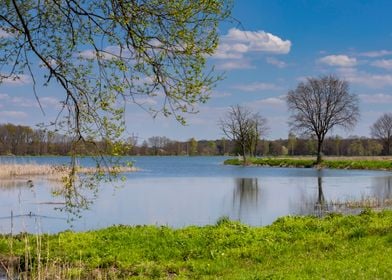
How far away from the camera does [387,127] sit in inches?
4301

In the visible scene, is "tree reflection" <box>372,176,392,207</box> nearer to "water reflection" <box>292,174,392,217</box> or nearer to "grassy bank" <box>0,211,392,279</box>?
"water reflection" <box>292,174,392,217</box>

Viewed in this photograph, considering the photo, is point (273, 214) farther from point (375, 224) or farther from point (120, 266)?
point (120, 266)

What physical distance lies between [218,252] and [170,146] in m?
153

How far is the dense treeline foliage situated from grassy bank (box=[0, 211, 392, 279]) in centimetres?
236

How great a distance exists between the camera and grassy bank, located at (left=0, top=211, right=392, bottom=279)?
35.1ft

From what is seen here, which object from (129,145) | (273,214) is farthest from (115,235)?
(273,214)

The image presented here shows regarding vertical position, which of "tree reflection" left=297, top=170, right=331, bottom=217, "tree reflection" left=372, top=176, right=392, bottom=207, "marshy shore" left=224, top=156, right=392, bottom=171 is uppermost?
"marshy shore" left=224, top=156, right=392, bottom=171

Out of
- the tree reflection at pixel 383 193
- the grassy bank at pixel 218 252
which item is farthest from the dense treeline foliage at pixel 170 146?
the tree reflection at pixel 383 193

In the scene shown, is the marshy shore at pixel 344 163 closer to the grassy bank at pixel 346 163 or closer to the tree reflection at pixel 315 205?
the grassy bank at pixel 346 163

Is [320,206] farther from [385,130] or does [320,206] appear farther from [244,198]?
[385,130]

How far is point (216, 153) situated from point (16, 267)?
157 metres

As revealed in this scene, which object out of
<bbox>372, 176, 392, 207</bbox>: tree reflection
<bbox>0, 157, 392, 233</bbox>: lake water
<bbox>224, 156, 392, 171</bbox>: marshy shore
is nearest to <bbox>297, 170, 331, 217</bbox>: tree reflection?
<bbox>0, 157, 392, 233</bbox>: lake water

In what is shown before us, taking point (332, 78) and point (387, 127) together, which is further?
point (387, 127)

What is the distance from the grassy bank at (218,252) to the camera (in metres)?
10.7
